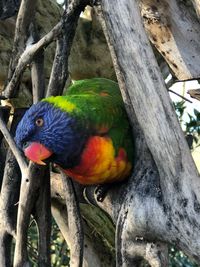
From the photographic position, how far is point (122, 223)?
113cm

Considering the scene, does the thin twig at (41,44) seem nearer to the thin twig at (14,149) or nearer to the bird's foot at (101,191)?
A: the thin twig at (14,149)

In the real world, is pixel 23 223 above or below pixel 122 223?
below

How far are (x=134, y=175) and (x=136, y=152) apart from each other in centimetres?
5

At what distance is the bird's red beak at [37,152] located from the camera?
42.3 inches

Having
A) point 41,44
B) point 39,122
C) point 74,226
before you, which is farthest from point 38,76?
point 74,226

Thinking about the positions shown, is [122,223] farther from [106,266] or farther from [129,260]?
[106,266]

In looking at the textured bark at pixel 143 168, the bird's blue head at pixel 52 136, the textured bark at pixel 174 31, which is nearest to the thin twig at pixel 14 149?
the textured bark at pixel 143 168

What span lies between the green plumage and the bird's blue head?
0.02 metres

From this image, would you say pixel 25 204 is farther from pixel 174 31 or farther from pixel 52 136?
pixel 174 31

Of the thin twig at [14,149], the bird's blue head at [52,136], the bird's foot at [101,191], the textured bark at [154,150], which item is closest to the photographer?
the textured bark at [154,150]

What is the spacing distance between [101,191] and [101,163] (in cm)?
14

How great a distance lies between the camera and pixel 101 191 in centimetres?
122

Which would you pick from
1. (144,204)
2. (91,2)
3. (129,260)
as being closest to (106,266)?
(129,260)

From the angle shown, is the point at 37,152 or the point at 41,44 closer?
the point at 37,152
